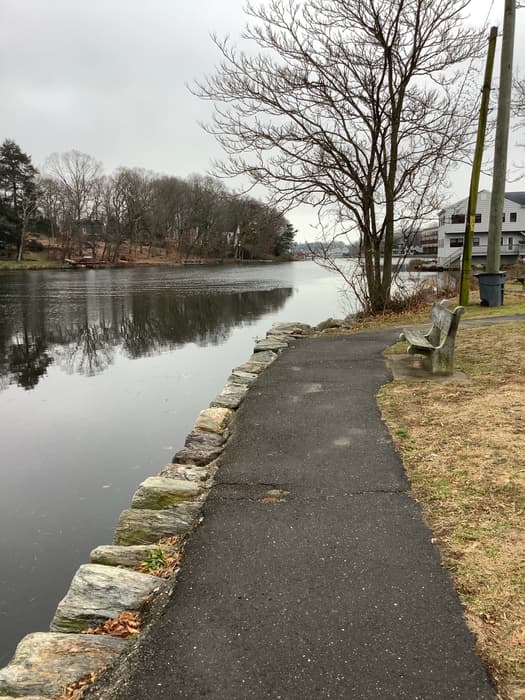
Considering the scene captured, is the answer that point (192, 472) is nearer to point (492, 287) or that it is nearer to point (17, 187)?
point (492, 287)

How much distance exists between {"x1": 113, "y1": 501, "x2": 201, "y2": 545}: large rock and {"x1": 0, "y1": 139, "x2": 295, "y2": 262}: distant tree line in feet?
214

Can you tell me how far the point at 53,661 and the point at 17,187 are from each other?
7536cm

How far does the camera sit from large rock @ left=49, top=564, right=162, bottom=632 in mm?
2721

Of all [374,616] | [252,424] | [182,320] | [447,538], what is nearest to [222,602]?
[374,616]

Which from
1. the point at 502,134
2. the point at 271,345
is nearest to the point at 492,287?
the point at 502,134

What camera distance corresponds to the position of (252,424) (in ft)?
18.6

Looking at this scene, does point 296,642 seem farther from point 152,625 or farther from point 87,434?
point 87,434

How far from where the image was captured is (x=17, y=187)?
6738 centimetres

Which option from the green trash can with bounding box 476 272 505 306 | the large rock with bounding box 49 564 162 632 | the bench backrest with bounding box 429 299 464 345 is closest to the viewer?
the large rock with bounding box 49 564 162 632

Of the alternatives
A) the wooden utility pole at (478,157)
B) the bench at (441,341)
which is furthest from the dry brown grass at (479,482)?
the wooden utility pole at (478,157)

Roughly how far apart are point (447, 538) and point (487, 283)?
11873 millimetres

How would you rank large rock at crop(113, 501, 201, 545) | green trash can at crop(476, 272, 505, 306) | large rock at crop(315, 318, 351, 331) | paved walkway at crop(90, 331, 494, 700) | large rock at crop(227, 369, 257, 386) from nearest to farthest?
1. paved walkway at crop(90, 331, 494, 700)
2. large rock at crop(113, 501, 201, 545)
3. large rock at crop(227, 369, 257, 386)
4. large rock at crop(315, 318, 351, 331)
5. green trash can at crop(476, 272, 505, 306)

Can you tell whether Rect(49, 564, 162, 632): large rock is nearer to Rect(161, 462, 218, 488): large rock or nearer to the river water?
the river water

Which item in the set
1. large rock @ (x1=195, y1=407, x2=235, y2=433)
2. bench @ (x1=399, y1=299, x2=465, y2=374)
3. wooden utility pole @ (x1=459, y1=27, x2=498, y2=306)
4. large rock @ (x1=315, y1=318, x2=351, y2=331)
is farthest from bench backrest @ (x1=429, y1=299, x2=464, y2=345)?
wooden utility pole @ (x1=459, y1=27, x2=498, y2=306)
